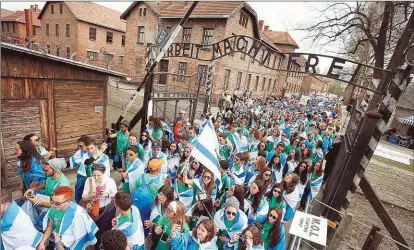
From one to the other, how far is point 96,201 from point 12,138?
13.4ft

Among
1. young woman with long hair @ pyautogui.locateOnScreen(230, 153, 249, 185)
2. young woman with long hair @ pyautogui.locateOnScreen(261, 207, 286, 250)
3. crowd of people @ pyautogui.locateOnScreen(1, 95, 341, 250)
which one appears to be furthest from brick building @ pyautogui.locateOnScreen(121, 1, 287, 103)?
young woman with long hair @ pyautogui.locateOnScreen(261, 207, 286, 250)

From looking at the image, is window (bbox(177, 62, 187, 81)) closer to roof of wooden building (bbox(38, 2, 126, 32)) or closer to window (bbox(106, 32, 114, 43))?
roof of wooden building (bbox(38, 2, 126, 32))

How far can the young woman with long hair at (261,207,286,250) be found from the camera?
4.06 meters

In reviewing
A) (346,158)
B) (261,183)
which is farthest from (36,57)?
(346,158)

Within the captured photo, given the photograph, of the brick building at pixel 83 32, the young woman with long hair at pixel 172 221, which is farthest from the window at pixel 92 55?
the young woman with long hair at pixel 172 221

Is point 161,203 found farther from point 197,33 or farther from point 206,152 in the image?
point 197,33

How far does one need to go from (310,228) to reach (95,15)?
125 feet

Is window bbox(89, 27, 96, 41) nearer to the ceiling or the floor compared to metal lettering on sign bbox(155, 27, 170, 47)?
nearer to the ceiling

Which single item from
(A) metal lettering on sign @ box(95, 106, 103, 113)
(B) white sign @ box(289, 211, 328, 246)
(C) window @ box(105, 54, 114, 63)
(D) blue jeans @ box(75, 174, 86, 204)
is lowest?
(D) blue jeans @ box(75, 174, 86, 204)

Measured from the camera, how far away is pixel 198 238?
136 inches

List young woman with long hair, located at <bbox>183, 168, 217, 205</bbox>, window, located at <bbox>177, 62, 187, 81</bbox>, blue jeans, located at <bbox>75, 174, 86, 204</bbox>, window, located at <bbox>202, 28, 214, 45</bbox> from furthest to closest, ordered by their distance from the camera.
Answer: window, located at <bbox>177, 62, 187, 81</bbox> < window, located at <bbox>202, 28, 214, 45</bbox> < blue jeans, located at <bbox>75, 174, 86, 204</bbox> < young woman with long hair, located at <bbox>183, 168, 217, 205</bbox>

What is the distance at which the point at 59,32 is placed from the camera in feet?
111

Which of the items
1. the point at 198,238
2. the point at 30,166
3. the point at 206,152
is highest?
the point at 206,152

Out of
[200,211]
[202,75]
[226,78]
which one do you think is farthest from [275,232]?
[226,78]
